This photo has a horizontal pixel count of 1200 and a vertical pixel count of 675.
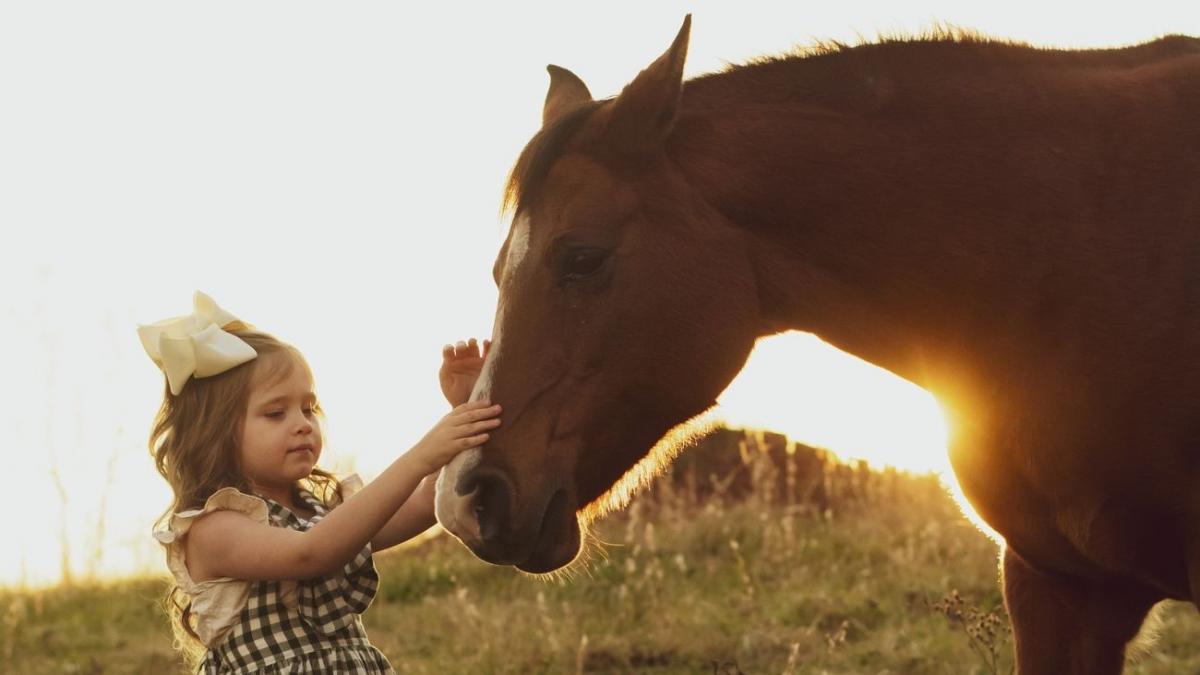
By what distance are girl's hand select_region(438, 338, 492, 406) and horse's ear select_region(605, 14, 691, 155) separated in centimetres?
83

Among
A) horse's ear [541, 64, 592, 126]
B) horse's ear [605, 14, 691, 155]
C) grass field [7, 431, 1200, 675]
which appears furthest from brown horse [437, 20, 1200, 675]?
grass field [7, 431, 1200, 675]

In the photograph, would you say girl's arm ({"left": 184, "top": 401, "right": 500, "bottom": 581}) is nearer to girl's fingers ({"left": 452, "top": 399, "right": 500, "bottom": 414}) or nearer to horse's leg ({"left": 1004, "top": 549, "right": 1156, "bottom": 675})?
girl's fingers ({"left": 452, "top": 399, "right": 500, "bottom": 414})

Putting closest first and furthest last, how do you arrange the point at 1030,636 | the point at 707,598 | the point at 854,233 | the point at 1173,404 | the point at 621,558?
the point at 1173,404 < the point at 854,233 < the point at 1030,636 < the point at 707,598 < the point at 621,558

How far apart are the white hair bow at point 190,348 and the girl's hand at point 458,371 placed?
50 cm

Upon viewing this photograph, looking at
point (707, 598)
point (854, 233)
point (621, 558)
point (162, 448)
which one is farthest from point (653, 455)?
point (621, 558)

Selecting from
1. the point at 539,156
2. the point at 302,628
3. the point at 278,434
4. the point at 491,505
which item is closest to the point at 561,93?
the point at 539,156

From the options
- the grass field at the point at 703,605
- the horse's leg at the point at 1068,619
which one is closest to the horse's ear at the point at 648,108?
the horse's leg at the point at 1068,619

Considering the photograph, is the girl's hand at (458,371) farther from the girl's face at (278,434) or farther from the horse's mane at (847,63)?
the horse's mane at (847,63)

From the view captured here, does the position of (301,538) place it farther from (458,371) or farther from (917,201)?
(917,201)

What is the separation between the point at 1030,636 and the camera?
12.4 feet

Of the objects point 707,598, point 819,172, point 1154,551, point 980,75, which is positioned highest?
point 980,75

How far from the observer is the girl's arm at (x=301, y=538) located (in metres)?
3.56

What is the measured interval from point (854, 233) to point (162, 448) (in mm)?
1920

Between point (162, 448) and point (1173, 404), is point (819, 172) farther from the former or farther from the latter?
point (162, 448)
